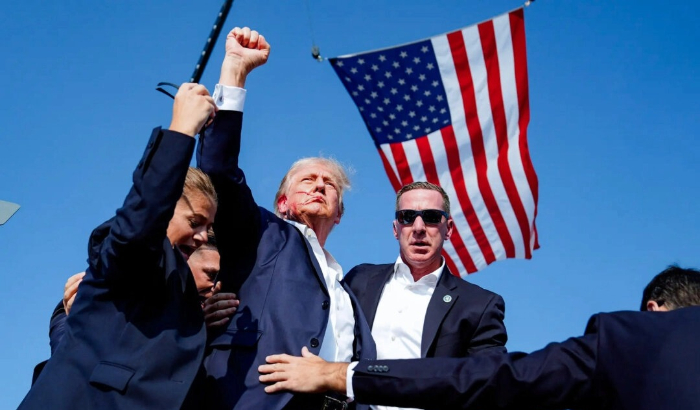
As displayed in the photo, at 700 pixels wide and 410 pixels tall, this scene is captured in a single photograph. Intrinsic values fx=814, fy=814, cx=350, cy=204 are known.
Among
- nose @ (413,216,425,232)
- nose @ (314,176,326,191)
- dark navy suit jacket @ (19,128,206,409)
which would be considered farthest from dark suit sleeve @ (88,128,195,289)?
nose @ (413,216,425,232)

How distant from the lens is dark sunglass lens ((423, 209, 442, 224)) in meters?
6.00

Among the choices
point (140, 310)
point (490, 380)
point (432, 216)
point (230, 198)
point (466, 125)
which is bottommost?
point (490, 380)

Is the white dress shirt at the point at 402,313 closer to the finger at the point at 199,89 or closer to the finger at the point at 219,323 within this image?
the finger at the point at 219,323

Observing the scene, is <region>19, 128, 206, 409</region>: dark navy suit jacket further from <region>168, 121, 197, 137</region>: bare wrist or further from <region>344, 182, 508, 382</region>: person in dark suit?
<region>344, 182, 508, 382</region>: person in dark suit

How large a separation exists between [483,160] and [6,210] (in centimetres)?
603

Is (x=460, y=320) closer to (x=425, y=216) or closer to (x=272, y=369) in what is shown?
(x=425, y=216)

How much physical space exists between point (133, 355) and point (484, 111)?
24.6ft

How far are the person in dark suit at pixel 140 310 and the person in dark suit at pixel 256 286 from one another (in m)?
0.44

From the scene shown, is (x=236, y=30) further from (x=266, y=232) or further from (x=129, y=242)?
(x=129, y=242)

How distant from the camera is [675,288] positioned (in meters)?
3.86

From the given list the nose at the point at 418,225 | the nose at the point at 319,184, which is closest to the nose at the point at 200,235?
the nose at the point at 319,184

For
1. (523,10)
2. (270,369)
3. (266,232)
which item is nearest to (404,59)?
(523,10)

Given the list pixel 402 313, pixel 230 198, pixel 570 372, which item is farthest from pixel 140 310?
pixel 402 313

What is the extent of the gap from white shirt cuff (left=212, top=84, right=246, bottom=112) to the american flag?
19.1ft
